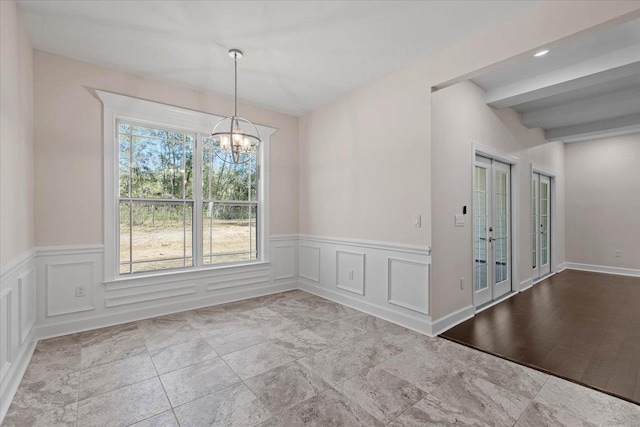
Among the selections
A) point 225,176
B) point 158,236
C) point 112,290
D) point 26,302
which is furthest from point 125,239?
point 225,176

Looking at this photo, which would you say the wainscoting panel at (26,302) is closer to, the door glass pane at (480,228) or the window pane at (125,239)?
the window pane at (125,239)

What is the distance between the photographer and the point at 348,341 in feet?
9.76

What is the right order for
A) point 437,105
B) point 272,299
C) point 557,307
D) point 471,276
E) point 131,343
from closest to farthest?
point 131,343 → point 437,105 → point 471,276 → point 557,307 → point 272,299

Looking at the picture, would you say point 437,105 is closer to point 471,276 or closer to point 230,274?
point 471,276

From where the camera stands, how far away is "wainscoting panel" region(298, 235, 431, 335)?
3250 mm

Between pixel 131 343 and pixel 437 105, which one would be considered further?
pixel 437 105

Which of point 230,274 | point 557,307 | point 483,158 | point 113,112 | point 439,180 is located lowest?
point 557,307

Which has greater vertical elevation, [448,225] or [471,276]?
[448,225]

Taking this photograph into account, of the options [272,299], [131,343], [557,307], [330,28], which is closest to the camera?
[330,28]

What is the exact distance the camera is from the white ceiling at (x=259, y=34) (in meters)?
2.40

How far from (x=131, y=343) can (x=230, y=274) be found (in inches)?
60.2

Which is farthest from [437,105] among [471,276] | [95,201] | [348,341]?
[95,201]

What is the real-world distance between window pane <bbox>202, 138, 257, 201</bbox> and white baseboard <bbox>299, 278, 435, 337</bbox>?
66.6 inches

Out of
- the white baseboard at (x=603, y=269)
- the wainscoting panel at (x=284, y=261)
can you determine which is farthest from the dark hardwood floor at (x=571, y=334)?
the wainscoting panel at (x=284, y=261)
